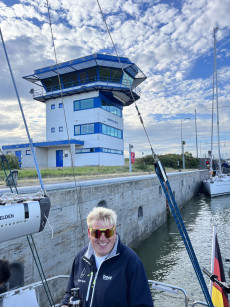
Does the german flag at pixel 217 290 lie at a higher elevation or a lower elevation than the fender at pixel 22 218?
lower

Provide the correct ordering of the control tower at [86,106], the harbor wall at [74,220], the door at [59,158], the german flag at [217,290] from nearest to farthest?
the german flag at [217,290] → the harbor wall at [74,220] → the control tower at [86,106] → the door at [59,158]

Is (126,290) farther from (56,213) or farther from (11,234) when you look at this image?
(56,213)

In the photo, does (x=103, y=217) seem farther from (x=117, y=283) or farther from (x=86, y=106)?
(x=86, y=106)

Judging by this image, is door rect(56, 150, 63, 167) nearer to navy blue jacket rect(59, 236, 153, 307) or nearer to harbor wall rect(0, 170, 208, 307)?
harbor wall rect(0, 170, 208, 307)

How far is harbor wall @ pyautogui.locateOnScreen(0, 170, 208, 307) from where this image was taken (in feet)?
18.6

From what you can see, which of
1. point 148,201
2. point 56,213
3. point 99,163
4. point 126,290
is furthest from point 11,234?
point 99,163

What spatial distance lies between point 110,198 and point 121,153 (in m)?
26.4

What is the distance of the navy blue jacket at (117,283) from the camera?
2158 mm

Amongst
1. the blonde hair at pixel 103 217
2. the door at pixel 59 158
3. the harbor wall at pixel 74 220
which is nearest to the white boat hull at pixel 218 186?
the harbor wall at pixel 74 220

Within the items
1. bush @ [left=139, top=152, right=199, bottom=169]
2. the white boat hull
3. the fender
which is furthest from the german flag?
bush @ [left=139, top=152, right=199, bottom=169]

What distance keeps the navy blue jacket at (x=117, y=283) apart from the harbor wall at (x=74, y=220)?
3.37m

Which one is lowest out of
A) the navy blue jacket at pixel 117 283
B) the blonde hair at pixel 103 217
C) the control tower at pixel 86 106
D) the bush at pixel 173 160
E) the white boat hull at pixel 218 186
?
the white boat hull at pixel 218 186

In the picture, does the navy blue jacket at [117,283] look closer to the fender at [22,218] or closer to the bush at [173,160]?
the fender at [22,218]

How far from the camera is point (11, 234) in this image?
3.19m
